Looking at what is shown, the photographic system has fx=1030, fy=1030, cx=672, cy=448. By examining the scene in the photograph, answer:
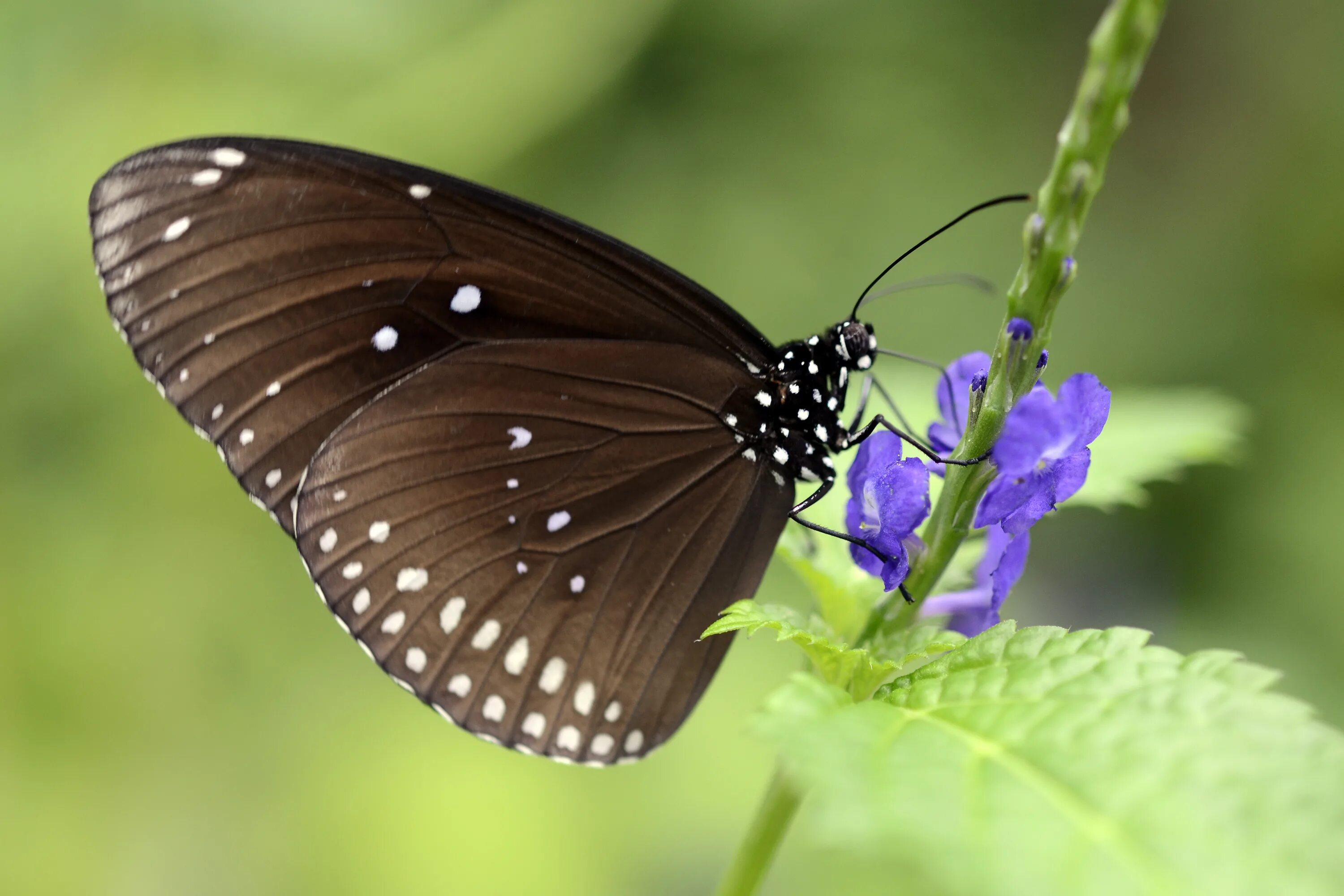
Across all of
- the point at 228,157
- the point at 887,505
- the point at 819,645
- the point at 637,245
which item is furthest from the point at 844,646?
the point at 637,245

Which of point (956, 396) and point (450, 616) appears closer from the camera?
point (956, 396)

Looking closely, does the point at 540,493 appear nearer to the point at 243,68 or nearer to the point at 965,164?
the point at 243,68

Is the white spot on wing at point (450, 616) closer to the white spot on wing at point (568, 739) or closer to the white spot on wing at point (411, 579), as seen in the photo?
the white spot on wing at point (411, 579)

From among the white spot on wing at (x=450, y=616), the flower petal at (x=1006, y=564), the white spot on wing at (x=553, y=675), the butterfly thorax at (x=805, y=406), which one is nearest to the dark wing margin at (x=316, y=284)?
the butterfly thorax at (x=805, y=406)

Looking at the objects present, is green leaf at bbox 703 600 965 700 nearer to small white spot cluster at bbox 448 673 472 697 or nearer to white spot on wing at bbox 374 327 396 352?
small white spot cluster at bbox 448 673 472 697

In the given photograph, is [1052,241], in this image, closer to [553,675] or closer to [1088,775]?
[1088,775]

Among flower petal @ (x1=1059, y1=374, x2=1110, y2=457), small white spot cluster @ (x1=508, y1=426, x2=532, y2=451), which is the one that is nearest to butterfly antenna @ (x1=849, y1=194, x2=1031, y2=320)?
flower petal @ (x1=1059, y1=374, x2=1110, y2=457)

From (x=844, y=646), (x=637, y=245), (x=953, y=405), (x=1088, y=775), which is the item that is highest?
(x=637, y=245)
